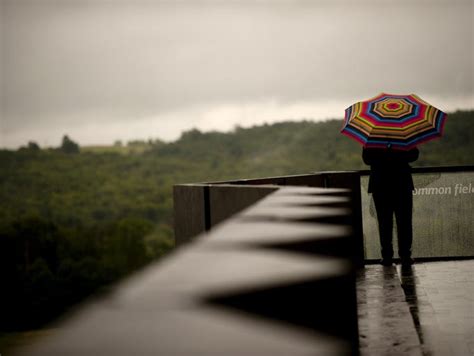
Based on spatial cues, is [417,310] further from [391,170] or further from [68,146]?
[68,146]

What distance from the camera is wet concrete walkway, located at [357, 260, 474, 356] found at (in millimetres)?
6852

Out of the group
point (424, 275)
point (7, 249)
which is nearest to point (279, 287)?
point (424, 275)

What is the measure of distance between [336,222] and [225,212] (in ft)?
13.2

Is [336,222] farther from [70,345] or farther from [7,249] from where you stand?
[7,249]

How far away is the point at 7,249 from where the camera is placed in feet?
438

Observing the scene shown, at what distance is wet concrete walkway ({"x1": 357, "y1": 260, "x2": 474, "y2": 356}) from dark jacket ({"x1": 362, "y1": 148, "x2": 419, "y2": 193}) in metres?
1.07

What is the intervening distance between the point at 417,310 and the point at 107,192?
151 m

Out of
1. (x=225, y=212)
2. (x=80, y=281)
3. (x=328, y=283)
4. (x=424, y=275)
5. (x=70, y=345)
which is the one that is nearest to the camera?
(x=70, y=345)

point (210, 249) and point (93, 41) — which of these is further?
point (93, 41)

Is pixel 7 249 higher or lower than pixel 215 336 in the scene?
lower

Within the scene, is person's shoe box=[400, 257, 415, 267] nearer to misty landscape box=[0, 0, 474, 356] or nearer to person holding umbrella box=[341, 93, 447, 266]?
person holding umbrella box=[341, 93, 447, 266]

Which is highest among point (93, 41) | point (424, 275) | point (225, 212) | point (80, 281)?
point (93, 41)

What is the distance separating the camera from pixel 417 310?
8.41m

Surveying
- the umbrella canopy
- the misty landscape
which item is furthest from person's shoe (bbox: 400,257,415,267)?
the misty landscape
